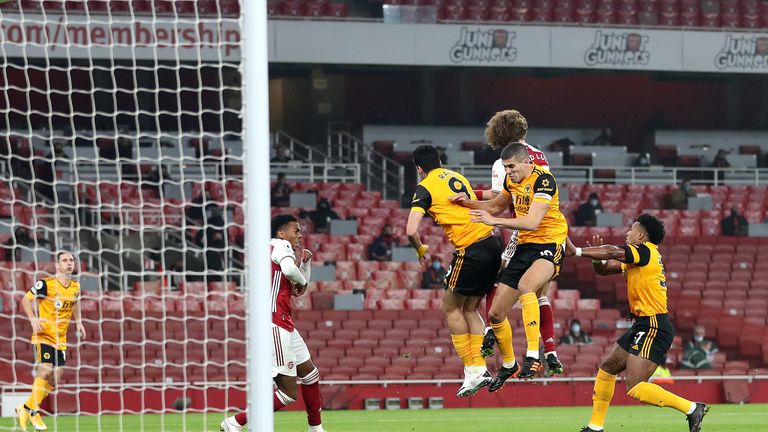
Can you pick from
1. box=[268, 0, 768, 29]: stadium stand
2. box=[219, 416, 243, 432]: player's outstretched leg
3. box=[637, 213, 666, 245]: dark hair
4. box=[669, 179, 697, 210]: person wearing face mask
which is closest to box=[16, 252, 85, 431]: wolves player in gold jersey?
box=[219, 416, 243, 432]: player's outstretched leg

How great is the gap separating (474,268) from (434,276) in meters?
12.3

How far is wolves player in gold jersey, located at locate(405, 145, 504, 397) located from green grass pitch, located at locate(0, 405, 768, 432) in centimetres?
241

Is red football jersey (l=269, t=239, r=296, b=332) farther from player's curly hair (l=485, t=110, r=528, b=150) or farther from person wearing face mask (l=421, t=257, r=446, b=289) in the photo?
person wearing face mask (l=421, t=257, r=446, b=289)

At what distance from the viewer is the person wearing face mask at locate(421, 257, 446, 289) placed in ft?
70.2

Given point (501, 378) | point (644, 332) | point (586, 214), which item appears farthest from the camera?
point (586, 214)

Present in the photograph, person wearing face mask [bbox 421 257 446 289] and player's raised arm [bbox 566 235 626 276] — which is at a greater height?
player's raised arm [bbox 566 235 626 276]

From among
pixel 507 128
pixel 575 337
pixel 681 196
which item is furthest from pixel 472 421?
pixel 681 196

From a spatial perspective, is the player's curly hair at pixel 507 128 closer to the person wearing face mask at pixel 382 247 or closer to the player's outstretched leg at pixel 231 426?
the player's outstretched leg at pixel 231 426

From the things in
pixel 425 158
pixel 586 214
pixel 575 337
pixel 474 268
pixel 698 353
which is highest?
pixel 425 158

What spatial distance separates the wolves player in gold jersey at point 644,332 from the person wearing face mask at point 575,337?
1003cm

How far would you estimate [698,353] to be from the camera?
756 inches

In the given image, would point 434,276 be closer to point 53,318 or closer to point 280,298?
point 53,318

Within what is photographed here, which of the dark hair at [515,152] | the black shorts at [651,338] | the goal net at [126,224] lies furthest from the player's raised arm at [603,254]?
the goal net at [126,224]

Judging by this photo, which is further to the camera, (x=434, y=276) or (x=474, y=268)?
(x=434, y=276)
